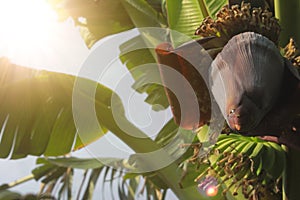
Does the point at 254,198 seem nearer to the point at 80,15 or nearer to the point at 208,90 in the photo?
the point at 208,90

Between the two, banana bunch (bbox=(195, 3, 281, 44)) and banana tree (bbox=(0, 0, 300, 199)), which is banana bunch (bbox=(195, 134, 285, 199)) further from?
banana bunch (bbox=(195, 3, 281, 44))

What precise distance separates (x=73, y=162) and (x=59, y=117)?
30 centimetres

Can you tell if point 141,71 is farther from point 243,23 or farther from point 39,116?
point 243,23

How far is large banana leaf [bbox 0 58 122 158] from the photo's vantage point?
159 centimetres

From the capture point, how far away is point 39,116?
1.63 meters

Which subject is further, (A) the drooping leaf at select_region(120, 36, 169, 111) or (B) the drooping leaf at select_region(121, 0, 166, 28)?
(A) the drooping leaf at select_region(120, 36, 169, 111)

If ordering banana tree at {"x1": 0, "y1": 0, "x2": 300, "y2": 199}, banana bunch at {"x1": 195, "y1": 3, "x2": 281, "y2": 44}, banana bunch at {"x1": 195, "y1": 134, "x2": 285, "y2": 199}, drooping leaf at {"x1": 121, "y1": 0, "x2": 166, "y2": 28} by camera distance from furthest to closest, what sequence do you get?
drooping leaf at {"x1": 121, "y1": 0, "x2": 166, "y2": 28} < banana tree at {"x1": 0, "y1": 0, "x2": 300, "y2": 199} < banana bunch at {"x1": 195, "y1": 134, "x2": 285, "y2": 199} < banana bunch at {"x1": 195, "y1": 3, "x2": 281, "y2": 44}

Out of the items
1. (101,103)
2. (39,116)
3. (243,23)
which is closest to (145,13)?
(101,103)

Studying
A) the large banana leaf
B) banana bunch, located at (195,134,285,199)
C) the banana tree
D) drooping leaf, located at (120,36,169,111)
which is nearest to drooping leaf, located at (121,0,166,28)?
the banana tree

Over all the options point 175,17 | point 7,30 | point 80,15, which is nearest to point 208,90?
point 175,17

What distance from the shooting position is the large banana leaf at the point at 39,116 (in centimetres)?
159

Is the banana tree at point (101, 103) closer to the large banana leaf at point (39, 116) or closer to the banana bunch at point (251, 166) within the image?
the large banana leaf at point (39, 116)

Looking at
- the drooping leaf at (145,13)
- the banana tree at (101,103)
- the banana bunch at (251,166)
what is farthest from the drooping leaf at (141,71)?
the banana bunch at (251,166)

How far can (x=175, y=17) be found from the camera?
989 millimetres
